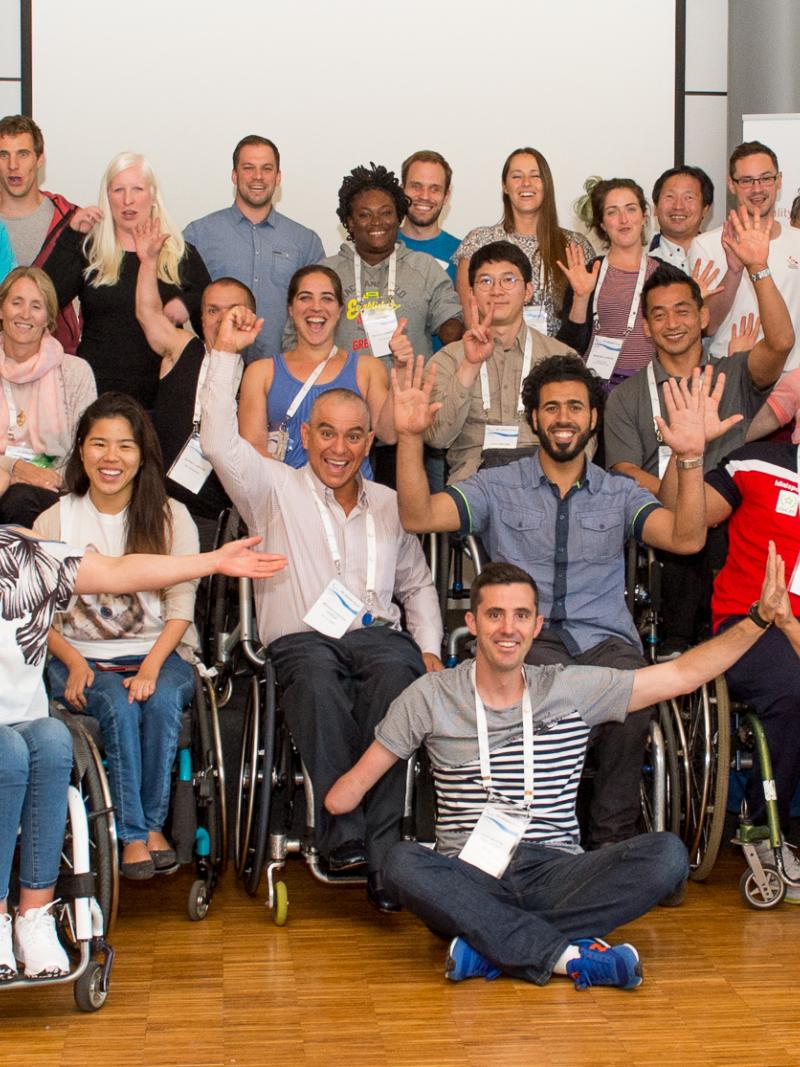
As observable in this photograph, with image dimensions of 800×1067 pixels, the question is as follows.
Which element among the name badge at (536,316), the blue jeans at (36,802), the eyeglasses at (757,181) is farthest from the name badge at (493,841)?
the eyeglasses at (757,181)

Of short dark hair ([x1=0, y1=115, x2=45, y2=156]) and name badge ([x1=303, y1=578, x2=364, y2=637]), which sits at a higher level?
short dark hair ([x1=0, y1=115, x2=45, y2=156])

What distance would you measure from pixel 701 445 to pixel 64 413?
1.91 metres

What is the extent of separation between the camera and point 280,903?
144 inches

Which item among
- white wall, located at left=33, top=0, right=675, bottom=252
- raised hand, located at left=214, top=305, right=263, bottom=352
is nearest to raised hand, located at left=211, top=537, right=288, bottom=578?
raised hand, located at left=214, top=305, right=263, bottom=352

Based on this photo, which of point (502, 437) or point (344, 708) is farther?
point (502, 437)

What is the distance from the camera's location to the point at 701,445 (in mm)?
4059

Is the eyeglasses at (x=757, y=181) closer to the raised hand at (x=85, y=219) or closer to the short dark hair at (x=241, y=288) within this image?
the short dark hair at (x=241, y=288)

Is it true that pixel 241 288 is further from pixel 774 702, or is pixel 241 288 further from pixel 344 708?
pixel 774 702

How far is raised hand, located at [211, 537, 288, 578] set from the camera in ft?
10.8

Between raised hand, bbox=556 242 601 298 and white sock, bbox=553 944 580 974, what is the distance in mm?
2558

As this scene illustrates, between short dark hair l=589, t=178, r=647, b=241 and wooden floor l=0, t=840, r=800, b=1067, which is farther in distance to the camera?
short dark hair l=589, t=178, r=647, b=241

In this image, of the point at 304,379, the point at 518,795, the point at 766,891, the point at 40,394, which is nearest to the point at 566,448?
the point at 304,379

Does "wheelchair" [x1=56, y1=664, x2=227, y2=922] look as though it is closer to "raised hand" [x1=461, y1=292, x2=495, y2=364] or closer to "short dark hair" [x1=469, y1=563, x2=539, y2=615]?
"short dark hair" [x1=469, y1=563, x2=539, y2=615]

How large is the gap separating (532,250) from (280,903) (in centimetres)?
263
